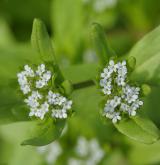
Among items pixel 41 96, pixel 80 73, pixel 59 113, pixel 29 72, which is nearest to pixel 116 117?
pixel 59 113

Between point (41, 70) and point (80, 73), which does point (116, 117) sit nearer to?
point (41, 70)

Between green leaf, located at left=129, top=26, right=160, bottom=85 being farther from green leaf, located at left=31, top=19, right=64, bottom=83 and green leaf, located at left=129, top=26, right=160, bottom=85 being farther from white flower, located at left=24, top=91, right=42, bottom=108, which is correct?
white flower, located at left=24, top=91, right=42, bottom=108

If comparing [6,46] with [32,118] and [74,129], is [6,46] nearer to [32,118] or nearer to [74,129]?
[74,129]

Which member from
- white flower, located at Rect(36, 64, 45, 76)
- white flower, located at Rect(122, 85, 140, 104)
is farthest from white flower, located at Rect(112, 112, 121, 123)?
white flower, located at Rect(36, 64, 45, 76)

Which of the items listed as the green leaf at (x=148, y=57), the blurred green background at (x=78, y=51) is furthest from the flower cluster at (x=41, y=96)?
the blurred green background at (x=78, y=51)

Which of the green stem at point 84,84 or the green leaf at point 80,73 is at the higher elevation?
the green leaf at point 80,73

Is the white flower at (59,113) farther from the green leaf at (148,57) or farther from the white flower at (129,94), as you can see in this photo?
the green leaf at (148,57)
